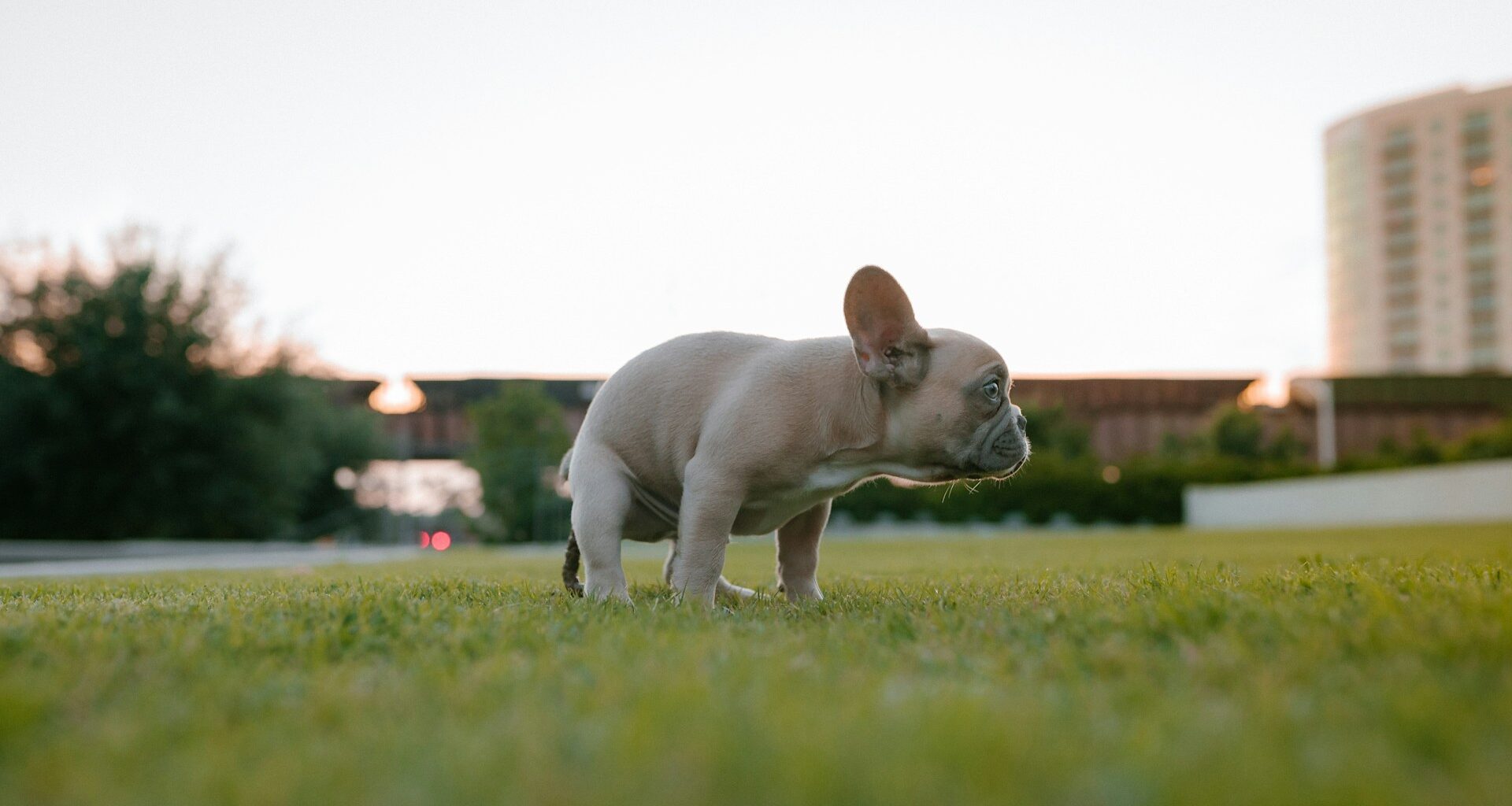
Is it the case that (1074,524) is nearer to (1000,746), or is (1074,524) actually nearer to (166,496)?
(166,496)

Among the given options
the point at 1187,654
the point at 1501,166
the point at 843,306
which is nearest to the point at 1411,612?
the point at 1187,654

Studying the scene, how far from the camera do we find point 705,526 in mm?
4094

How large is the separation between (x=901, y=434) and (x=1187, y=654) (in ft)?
6.48

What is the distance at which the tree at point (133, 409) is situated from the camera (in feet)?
76.7

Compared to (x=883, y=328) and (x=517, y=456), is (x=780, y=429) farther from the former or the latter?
(x=517, y=456)

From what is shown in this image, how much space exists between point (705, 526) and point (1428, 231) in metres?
109

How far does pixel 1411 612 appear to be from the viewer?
2.70 meters

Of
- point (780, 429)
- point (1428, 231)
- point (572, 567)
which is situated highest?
point (1428, 231)

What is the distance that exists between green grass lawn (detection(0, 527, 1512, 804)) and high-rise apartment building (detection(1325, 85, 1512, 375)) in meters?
103

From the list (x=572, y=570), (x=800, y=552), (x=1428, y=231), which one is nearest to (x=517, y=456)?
(x=572, y=570)

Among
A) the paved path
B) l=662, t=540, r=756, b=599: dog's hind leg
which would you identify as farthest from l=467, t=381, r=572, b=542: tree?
l=662, t=540, r=756, b=599: dog's hind leg

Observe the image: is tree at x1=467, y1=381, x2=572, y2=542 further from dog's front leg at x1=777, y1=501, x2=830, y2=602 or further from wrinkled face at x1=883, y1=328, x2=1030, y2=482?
wrinkled face at x1=883, y1=328, x2=1030, y2=482

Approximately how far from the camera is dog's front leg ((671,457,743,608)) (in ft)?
13.4

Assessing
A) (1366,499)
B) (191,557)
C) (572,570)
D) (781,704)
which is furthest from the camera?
(1366,499)
